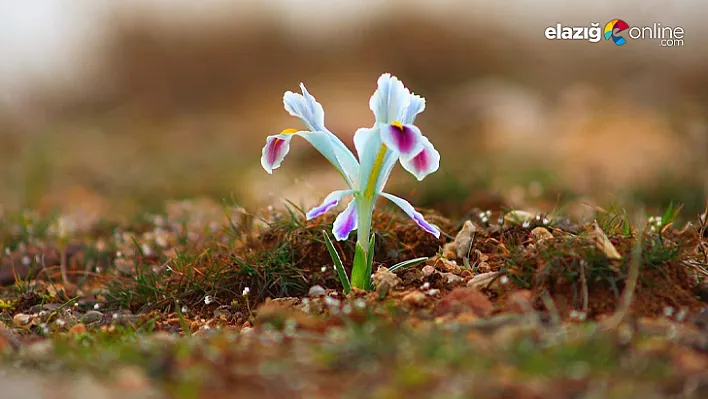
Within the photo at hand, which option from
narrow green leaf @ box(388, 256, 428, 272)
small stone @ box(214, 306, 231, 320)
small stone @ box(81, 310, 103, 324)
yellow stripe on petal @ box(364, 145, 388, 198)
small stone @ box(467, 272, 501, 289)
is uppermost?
yellow stripe on petal @ box(364, 145, 388, 198)

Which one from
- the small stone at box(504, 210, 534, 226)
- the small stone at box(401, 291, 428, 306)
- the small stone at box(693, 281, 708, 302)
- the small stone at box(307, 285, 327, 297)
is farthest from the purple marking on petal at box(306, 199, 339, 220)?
the small stone at box(693, 281, 708, 302)

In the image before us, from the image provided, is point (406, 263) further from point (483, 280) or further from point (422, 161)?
point (422, 161)

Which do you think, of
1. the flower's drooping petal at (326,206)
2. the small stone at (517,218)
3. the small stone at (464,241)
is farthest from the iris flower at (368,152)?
the small stone at (517,218)

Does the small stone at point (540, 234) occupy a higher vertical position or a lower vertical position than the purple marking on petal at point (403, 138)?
lower

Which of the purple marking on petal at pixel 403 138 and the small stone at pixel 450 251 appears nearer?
the purple marking on petal at pixel 403 138

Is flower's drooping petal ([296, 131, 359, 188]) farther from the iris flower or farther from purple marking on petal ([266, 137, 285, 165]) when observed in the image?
purple marking on petal ([266, 137, 285, 165])

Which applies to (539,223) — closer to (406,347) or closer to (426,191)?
(406,347)

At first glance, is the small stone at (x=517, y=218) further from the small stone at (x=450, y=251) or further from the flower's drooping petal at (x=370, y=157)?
the flower's drooping petal at (x=370, y=157)

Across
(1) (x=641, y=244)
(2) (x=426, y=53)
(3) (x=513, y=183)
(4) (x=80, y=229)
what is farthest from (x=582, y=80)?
(1) (x=641, y=244)
